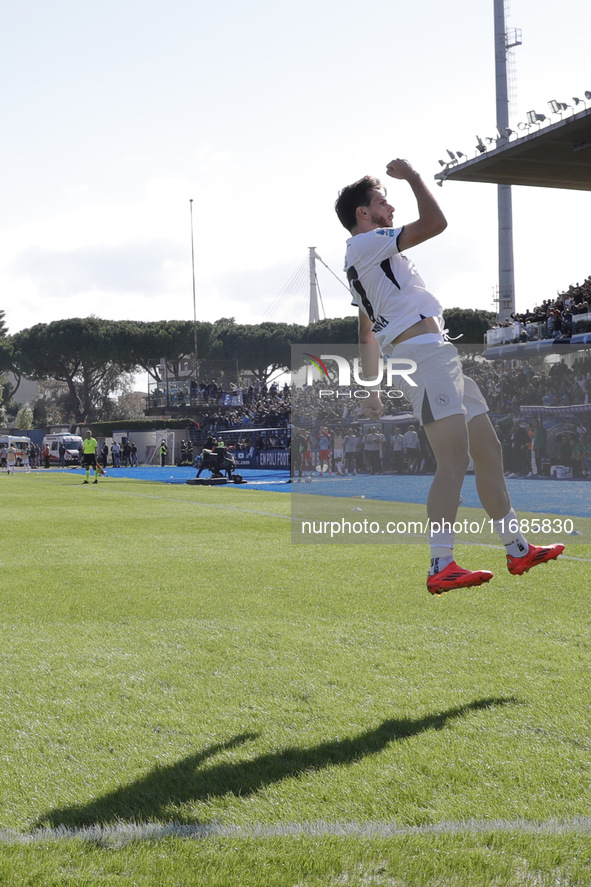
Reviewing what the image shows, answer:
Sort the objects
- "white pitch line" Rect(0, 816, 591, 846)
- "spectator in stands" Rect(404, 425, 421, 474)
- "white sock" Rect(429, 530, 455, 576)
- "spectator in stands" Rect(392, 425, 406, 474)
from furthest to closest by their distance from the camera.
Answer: "spectator in stands" Rect(392, 425, 406, 474)
"spectator in stands" Rect(404, 425, 421, 474)
"white sock" Rect(429, 530, 455, 576)
"white pitch line" Rect(0, 816, 591, 846)

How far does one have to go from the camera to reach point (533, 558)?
168 inches

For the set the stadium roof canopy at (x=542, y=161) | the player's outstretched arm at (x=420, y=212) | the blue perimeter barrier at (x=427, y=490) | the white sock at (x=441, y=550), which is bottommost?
the blue perimeter barrier at (x=427, y=490)

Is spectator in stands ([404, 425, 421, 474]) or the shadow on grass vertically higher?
spectator in stands ([404, 425, 421, 474])

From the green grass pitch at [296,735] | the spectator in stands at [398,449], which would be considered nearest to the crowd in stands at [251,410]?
the spectator in stands at [398,449]

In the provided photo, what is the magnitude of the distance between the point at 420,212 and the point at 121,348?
81185mm

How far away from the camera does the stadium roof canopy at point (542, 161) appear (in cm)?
2459

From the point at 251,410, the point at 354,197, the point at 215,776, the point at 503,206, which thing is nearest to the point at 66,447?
the point at 251,410

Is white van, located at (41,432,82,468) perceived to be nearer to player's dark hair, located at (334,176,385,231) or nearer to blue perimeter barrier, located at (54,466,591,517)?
blue perimeter barrier, located at (54,466,591,517)

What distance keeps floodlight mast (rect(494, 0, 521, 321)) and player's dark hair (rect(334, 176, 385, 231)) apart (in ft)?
124

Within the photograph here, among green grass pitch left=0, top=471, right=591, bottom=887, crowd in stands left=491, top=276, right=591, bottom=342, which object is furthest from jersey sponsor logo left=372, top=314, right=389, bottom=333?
crowd in stands left=491, top=276, right=591, bottom=342

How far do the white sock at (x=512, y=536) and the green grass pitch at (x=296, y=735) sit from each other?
64 centimetres

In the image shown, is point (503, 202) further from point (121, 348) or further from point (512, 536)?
point (121, 348)

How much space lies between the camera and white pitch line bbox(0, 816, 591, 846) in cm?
264

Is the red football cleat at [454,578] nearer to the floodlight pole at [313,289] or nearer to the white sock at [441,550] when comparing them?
the white sock at [441,550]
